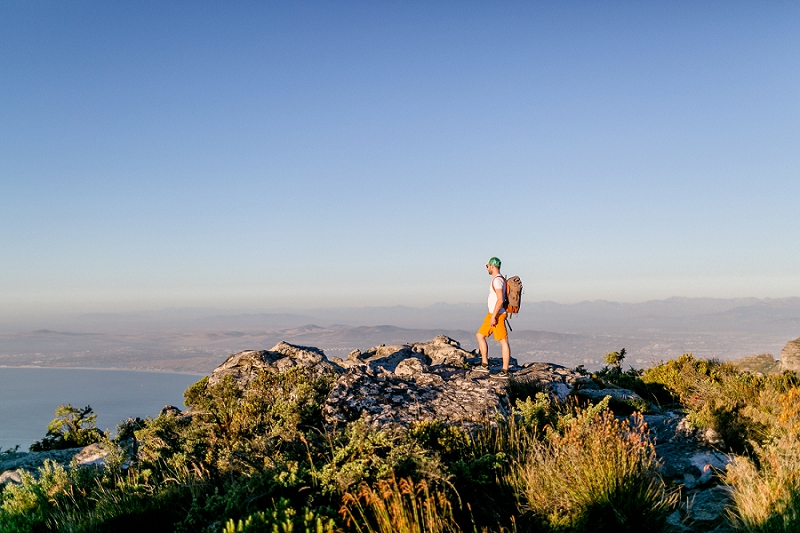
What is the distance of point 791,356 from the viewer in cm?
2297

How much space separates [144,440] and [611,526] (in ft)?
23.8

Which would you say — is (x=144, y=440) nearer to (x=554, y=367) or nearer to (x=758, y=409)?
(x=554, y=367)

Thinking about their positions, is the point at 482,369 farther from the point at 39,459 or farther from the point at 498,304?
the point at 39,459

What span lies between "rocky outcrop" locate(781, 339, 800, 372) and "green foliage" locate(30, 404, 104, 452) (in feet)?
85.5

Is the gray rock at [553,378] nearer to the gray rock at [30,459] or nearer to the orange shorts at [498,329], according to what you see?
the orange shorts at [498,329]

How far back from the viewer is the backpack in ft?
37.1

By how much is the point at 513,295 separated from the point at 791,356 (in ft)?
63.9

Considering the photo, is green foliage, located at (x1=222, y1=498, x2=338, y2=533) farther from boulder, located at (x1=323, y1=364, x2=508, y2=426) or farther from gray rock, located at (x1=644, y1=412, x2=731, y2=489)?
gray rock, located at (x1=644, y1=412, x2=731, y2=489)

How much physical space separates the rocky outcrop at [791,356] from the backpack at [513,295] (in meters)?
17.4

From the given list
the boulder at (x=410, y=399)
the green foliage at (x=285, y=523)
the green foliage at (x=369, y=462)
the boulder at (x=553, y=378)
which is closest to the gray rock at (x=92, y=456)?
the boulder at (x=410, y=399)

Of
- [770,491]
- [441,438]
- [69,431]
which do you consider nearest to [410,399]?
[441,438]

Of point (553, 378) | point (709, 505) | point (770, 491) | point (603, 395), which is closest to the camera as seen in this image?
point (770, 491)

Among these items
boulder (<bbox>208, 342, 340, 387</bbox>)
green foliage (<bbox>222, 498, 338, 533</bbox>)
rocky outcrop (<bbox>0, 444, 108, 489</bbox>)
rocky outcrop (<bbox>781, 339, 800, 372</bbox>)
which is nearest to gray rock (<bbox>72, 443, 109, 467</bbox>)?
rocky outcrop (<bbox>0, 444, 108, 489</bbox>)

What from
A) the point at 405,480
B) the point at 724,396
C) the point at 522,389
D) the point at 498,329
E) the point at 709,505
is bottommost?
the point at 709,505
